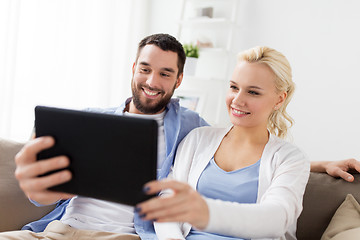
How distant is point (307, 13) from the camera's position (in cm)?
305

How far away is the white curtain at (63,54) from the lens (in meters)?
2.79

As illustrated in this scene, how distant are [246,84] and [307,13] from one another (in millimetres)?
1931

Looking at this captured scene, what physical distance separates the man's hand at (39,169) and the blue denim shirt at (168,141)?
1.89ft

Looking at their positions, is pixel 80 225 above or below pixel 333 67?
below

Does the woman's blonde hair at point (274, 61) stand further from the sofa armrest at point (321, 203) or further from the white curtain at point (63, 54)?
the white curtain at point (63, 54)

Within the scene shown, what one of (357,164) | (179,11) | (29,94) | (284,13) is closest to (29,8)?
(29,94)

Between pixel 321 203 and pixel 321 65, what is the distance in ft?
5.45

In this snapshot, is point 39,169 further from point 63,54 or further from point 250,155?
point 63,54

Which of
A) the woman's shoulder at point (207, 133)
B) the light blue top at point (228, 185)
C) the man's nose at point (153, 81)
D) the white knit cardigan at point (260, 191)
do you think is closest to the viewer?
the white knit cardigan at point (260, 191)

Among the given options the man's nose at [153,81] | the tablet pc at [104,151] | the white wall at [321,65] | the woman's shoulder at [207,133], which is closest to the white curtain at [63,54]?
the white wall at [321,65]

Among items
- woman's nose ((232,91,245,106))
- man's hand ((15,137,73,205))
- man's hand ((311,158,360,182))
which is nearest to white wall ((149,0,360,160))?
man's hand ((311,158,360,182))

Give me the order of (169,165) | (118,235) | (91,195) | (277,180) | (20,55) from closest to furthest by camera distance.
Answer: (91,195) < (277,180) < (118,235) < (169,165) < (20,55)

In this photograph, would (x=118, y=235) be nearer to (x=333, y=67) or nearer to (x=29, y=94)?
(x=29, y=94)

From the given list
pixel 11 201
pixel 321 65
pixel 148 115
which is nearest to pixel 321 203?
pixel 148 115
